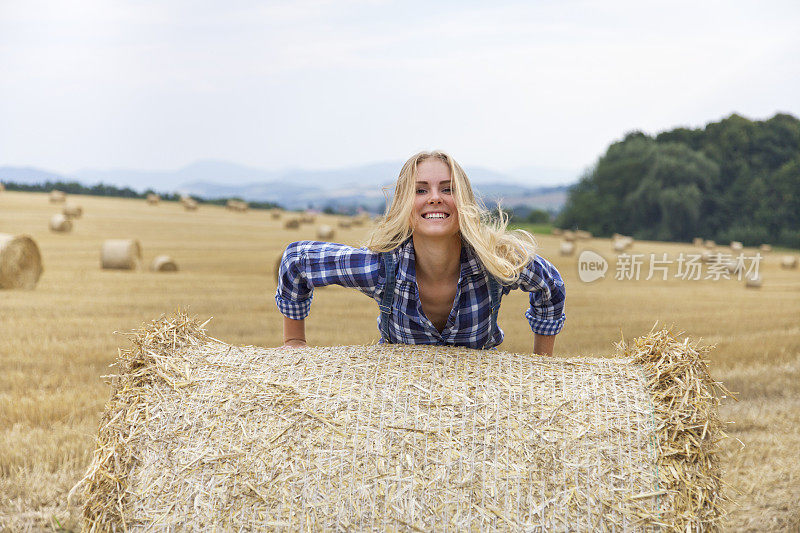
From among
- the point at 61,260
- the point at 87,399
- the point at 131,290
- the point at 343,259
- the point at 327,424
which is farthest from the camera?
the point at 61,260

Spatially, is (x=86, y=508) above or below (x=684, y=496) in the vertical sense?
below

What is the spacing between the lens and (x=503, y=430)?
2293mm

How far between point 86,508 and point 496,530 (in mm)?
1484

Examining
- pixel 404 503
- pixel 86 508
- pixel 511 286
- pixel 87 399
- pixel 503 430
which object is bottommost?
pixel 87 399

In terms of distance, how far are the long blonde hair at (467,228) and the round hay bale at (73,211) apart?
991 cm

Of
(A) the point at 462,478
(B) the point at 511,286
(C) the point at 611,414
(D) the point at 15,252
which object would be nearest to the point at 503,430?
(A) the point at 462,478

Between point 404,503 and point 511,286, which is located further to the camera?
point 511,286

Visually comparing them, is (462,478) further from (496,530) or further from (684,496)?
(684,496)

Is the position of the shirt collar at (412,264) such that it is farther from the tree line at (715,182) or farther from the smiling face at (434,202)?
the tree line at (715,182)

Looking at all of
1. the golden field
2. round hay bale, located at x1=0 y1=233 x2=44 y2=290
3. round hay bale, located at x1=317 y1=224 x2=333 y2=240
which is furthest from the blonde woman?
round hay bale, located at x1=317 y1=224 x2=333 y2=240

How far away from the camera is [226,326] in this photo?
631cm

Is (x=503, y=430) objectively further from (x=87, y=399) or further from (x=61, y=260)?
(x=61, y=260)

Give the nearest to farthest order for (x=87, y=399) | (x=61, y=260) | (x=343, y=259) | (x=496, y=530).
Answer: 1. (x=496, y=530)
2. (x=343, y=259)
3. (x=87, y=399)
4. (x=61, y=260)

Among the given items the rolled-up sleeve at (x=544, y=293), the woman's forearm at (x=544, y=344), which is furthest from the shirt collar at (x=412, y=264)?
the woman's forearm at (x=544, y=344)
